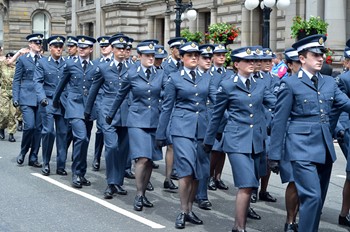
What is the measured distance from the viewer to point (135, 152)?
33.6ft

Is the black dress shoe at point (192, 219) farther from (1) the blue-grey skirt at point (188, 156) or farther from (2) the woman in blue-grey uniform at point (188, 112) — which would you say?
(1) the blue-grey skirt at point (188, 156)

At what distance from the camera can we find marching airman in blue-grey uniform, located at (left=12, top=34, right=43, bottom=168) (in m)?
14.5

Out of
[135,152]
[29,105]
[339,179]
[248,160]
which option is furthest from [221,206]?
[29,105]

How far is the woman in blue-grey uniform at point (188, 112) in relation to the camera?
9398 millimetres

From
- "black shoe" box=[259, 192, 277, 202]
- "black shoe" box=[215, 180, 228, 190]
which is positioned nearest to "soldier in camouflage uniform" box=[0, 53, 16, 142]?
"black shoe" box=[215, 180, 228, 190]

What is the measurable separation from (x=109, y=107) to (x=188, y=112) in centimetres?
250

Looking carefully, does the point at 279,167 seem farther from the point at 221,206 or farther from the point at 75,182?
the point at 75,182

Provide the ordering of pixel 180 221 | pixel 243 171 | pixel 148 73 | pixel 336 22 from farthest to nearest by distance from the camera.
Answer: pixel 336 22
pixel 148 73
pixel 180 221
pixel 243 171

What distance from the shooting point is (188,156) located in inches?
365

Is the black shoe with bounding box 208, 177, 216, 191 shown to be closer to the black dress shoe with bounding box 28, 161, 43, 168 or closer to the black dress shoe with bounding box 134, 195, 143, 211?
the black dress shoe with bounding box 134, 195, 143, 211

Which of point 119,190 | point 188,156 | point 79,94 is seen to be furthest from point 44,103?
point 188,156

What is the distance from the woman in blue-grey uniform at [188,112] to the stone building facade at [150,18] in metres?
17.1

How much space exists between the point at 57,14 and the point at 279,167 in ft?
213

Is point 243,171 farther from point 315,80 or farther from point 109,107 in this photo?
point 109,107
